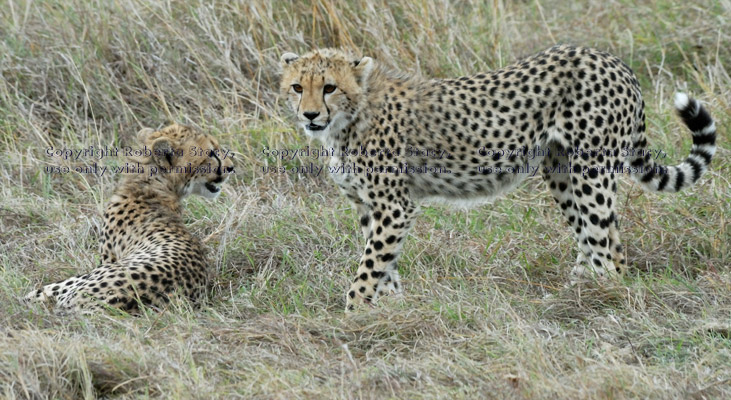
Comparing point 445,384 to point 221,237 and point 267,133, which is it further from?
point 267,133

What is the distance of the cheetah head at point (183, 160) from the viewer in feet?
15.1

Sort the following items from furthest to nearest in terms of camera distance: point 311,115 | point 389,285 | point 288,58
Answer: point 288,58, point 389,285, point 311,115

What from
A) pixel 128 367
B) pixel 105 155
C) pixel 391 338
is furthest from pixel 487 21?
pixel 128 367

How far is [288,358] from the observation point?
11.4 feet

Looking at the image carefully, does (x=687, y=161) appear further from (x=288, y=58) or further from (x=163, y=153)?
(x=163, y=153)

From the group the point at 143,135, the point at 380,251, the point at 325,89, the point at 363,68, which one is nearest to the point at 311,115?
the point at 325,89

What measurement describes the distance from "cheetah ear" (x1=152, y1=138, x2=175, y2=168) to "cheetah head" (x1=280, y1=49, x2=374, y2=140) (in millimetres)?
625

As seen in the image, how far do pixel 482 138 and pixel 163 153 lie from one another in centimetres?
142

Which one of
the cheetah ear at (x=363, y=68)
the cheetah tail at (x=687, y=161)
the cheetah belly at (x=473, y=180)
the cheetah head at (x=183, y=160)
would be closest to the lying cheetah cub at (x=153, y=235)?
the cheetah head at (x=183, y=160)

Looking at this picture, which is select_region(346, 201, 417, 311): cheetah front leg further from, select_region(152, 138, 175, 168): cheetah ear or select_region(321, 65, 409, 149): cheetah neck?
select_region(152, 138, 175, 168): cheetah ear

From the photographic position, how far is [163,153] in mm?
4570

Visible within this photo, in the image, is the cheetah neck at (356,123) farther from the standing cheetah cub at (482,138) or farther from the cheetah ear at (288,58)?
the cheetah ear at (288,58)

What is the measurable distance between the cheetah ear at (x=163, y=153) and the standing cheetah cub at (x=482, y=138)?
632 millimetres

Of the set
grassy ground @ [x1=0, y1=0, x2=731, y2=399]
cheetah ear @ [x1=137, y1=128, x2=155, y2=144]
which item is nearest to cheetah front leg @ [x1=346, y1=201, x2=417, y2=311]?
grassy ground @ [x1=0, y1=0, x2=731, y2=399]
